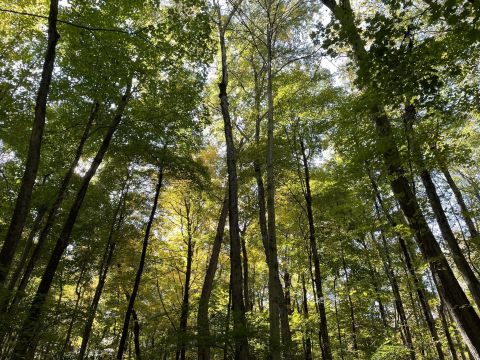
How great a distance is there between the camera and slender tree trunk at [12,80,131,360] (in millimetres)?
5617

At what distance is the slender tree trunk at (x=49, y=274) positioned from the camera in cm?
562

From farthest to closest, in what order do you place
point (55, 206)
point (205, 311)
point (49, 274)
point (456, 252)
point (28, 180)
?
point (205, 311)
point (55, 206)
point (49, 274)
point (456, 252)
point (28, 180)

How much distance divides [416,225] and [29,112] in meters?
11.9

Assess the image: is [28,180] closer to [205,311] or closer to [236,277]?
[236,277]

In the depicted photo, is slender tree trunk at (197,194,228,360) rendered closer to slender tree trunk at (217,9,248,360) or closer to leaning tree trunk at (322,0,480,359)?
slender tree trunk at (217,9,248,360)

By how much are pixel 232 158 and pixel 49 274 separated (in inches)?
217

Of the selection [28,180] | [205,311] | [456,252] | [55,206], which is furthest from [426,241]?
[55,206]

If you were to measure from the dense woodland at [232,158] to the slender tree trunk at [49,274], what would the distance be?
0.05 m

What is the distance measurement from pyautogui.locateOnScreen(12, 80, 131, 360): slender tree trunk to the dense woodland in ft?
0.15

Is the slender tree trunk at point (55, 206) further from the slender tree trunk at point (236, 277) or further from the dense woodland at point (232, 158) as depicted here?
the slender tree trunk at point (236, 277)

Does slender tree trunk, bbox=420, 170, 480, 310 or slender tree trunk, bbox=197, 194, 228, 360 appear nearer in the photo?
slender tree trunk, bbox=420, 170, 480, 310

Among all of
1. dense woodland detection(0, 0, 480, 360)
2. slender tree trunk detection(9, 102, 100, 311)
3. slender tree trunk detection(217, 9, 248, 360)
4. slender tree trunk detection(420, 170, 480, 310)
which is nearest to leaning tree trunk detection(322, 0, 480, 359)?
dense woodland detection(0, 0, 480, 360)

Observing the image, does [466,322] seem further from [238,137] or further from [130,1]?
[238,137]

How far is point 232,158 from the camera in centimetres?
823
